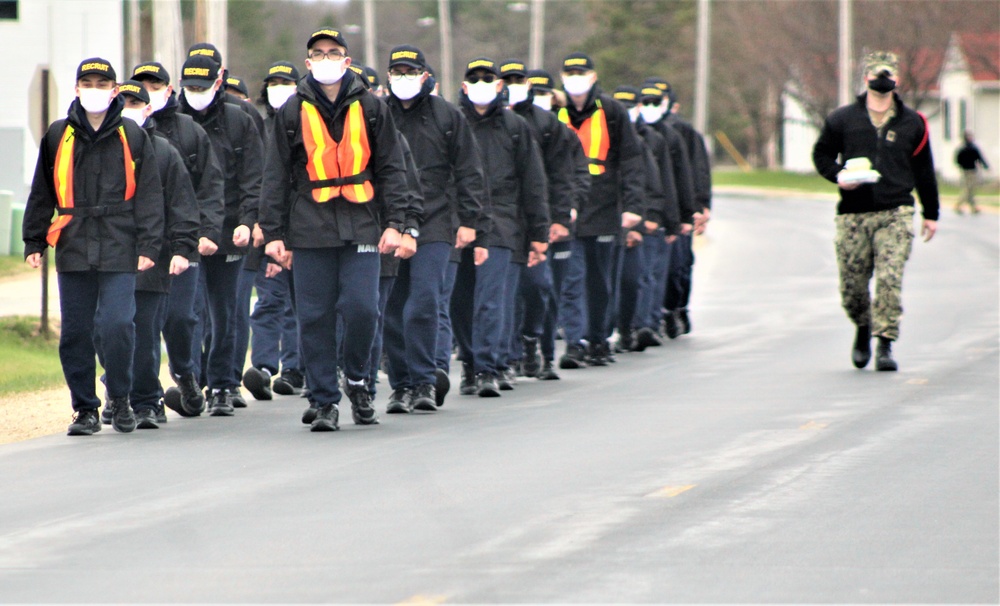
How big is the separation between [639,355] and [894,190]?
9.79 ft

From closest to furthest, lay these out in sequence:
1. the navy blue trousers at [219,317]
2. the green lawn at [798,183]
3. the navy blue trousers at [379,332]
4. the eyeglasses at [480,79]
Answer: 1. the navy blue trousers at [379,332]
2. the navy blue trousers at [219,317]
3. the eyeglasses at [480,79]
4. the green lawn at [798,183]

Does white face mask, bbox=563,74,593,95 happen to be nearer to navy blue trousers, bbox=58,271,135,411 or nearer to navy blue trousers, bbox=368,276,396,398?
navy blue trousers, bbox=368,276,396,398

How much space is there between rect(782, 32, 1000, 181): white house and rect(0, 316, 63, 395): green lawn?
5313 centimetres

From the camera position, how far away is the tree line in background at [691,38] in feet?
219

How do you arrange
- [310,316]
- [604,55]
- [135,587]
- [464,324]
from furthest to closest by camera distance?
[604,55] → [464,324] → [310,316] → [135,587]

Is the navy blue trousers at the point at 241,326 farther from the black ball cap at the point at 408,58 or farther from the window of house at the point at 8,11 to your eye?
the window of house at the point at 8,11

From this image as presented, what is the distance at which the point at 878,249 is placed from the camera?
13.5 metres

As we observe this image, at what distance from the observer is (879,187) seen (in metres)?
13.5

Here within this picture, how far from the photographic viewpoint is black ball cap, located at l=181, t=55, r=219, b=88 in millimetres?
11781

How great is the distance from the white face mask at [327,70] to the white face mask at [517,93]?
10.6 feet

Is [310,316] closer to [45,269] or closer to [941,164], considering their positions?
[45,269]

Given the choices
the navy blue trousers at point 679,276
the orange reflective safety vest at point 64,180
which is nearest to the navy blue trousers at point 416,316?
the orange reflective safety vest at point 64,180

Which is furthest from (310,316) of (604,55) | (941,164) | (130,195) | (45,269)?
(604,55)

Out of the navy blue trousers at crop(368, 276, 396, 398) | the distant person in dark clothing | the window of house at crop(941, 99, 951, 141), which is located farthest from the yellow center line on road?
the window of house at crop(941, 99, 951, 141)
